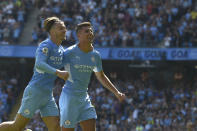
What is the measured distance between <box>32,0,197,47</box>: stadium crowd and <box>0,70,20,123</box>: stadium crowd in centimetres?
229

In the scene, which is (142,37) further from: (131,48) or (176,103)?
(176,103)

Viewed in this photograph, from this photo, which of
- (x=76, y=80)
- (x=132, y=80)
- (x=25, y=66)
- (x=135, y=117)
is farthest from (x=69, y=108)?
(x=25, y=66)

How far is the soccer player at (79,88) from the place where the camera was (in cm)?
768

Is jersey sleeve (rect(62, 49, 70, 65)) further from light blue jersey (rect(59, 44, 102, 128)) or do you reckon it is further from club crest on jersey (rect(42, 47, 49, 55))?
club crest on jersey (rect(42, 47, 49, 55))

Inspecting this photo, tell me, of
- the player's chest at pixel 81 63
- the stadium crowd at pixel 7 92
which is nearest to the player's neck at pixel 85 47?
the player's chest at pixel 81 63

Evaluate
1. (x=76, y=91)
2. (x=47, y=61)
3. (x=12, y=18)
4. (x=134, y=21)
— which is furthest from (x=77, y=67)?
(x=12, y=18)

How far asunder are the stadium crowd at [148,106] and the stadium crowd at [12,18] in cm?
366

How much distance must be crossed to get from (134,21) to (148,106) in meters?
4.54

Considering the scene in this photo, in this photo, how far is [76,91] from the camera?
7688 mm

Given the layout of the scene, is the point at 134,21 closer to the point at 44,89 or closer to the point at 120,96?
the point at 120,96

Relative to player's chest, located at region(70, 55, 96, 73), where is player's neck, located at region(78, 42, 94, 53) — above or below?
above

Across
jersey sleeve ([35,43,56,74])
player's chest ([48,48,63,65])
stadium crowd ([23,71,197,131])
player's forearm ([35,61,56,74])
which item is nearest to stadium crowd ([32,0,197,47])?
stadium crowd ([23,71,197,131])

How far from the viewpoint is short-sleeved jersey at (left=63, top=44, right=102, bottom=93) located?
7703 millimetres

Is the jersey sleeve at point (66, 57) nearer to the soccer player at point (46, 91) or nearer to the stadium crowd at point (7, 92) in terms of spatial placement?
the soccer player at point (46, 91)
